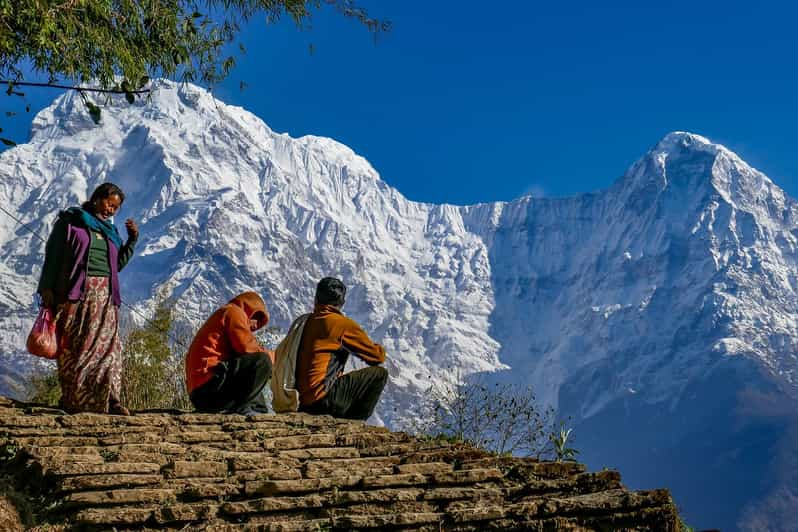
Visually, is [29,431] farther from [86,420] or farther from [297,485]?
[297,485]

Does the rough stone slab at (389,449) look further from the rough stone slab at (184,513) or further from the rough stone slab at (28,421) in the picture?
the rough stone slab at (28,421)

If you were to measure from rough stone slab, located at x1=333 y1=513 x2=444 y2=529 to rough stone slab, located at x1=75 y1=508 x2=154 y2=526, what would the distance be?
784mm

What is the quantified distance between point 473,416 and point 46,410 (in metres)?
6.43

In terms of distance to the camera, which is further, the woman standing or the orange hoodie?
the orange hoodie

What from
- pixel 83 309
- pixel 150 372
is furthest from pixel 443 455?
pixel 150 372

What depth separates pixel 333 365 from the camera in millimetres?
7512

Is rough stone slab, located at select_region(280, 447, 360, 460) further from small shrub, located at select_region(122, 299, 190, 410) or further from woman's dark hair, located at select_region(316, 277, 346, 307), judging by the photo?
small shrub, located at select_region(122, 299, 190, 410)

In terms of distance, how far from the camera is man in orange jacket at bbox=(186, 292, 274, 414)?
7223 millimetres

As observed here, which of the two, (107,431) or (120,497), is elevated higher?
(107,431)

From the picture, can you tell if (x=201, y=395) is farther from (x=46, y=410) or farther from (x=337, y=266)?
(x=337, y=266)

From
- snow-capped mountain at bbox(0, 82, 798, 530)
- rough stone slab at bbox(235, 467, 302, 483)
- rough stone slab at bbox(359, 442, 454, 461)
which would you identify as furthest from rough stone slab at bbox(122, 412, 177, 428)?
snow-capped mountain at bbox(0, 82, 798, 530)

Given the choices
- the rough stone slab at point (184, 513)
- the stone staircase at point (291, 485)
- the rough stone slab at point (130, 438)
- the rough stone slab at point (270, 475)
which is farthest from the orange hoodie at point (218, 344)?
the rough stone slab at point (184, 513)

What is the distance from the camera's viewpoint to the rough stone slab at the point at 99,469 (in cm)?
475

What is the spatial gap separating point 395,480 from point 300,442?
3.45 feet
